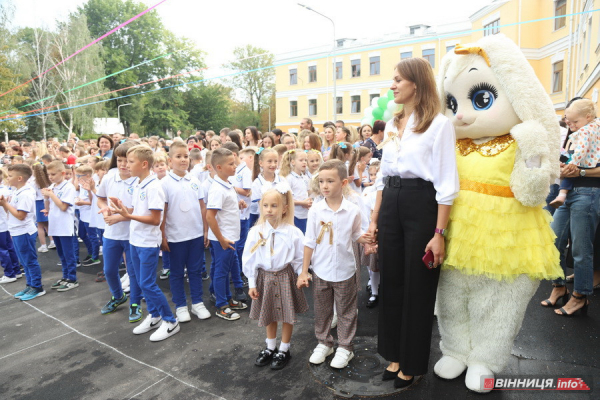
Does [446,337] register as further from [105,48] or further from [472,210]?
[105,48]

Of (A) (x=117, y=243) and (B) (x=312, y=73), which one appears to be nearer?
(A) (x=117, y=243)

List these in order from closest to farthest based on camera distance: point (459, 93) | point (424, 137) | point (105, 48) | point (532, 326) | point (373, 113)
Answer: point (424, 137) < point (459, 93) < point (532, 326) < point (373, 113) < point (105, 48)

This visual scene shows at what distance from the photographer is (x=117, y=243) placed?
443 cm

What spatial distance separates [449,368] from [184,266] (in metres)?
2.79

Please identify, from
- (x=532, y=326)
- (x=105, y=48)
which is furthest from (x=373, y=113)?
(x=105, y=48)

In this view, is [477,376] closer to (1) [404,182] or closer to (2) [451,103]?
(1) [404,182]

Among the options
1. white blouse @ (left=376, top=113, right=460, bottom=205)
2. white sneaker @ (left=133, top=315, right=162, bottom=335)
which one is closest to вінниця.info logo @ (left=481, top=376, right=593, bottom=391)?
white blouse @ (left=376, top=113, right=460, bottom=205)

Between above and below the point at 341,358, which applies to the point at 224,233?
above

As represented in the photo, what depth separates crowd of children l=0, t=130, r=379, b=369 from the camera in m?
3.24

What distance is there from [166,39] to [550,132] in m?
41.7

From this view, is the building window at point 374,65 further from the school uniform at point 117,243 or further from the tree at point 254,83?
the school uniform at point 117,243

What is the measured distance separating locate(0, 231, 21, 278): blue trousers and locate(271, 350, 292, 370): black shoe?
4.99 m

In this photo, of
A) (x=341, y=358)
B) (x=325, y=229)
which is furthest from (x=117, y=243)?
(x=341, y=358)

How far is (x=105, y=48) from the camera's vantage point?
3466 cm
